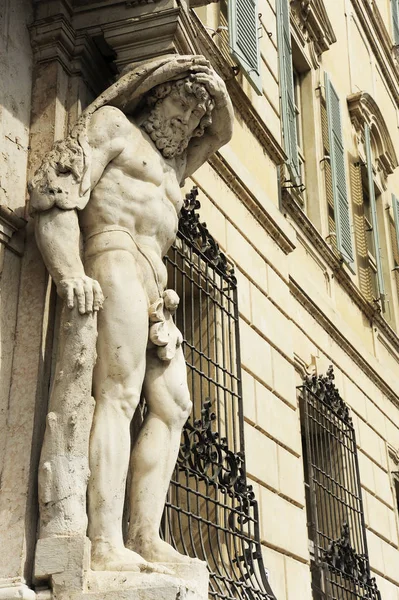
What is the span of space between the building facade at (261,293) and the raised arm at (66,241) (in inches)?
11.2

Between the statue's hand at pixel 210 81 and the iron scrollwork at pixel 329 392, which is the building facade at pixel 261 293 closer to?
the iron scrollwork at pixel 329 392

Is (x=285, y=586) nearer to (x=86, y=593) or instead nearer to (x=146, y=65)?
(x=86, y=593)

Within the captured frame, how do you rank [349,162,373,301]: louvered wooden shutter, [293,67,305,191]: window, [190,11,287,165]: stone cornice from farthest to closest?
[349,162,373,301]: louvered wooden shutter, [293,67,305,191]: window, [190,11,287,165]: stone cornice

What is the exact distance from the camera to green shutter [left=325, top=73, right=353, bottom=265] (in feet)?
37.7

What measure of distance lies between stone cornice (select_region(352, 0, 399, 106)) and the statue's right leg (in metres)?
11.0

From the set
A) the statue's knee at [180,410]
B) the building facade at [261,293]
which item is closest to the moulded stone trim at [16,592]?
the building facade at [261,293]

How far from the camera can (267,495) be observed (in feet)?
24.3

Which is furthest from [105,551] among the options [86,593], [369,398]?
[369,398]

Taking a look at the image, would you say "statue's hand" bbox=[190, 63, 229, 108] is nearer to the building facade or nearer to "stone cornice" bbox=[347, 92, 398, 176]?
the building facade

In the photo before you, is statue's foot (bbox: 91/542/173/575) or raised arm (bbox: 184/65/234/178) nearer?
statue's foot (bbox: 91/542/173/575)

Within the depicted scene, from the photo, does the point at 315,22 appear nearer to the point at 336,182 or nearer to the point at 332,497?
Result: the point at 336,182

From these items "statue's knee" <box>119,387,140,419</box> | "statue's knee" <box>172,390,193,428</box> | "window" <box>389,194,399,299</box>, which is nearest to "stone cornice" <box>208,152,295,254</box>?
"statue's knee" <box>172,390,193,428</box>

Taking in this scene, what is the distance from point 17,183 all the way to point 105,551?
1.97m

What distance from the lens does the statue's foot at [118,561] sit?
4.38 m
